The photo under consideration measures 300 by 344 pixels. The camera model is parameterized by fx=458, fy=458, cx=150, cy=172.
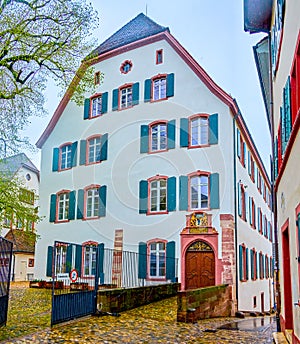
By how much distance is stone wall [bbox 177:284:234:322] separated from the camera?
13086mm

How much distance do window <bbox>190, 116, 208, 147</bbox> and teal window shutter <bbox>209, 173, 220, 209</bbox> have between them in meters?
1.68

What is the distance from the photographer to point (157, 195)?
22250 millimetres

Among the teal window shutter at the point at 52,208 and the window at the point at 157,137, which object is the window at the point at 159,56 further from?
the teal window shutter at the point at 52,208

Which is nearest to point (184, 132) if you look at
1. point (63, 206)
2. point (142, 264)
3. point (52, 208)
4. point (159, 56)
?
point (159, 56)

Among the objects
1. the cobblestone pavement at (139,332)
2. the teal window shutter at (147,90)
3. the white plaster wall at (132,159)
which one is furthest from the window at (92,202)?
the cobblestone pavement at (139,332)

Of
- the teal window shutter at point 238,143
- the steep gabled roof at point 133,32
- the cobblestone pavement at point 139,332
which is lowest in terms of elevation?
the cobblestone pavement at point 139,332

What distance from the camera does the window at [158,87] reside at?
22969mm

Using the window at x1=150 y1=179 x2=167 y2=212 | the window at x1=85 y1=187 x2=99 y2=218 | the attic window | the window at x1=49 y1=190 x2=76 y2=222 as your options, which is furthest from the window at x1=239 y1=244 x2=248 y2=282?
the attic window

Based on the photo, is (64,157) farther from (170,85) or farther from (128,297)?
(128,297)

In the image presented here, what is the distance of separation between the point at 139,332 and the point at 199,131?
12213mm

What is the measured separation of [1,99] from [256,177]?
728 inches

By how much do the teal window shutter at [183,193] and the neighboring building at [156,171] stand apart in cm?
5

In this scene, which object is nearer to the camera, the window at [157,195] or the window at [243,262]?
the window at [243,262]

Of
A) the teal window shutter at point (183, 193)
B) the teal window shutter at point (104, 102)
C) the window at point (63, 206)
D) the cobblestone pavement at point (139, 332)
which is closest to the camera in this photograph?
the cobblestone pavement at point (139, 332)
